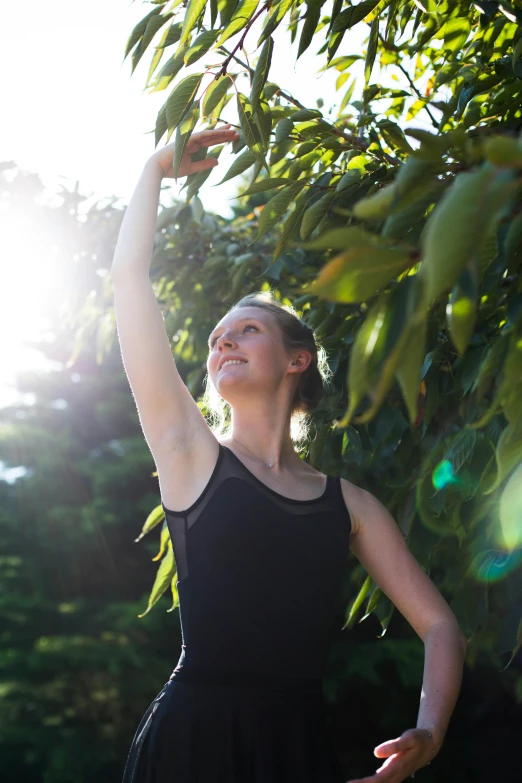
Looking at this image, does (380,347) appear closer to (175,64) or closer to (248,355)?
(175,64)

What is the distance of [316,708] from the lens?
142cm

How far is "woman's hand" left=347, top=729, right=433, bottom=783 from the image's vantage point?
3.88ft

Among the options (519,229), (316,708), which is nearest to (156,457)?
(316,708)

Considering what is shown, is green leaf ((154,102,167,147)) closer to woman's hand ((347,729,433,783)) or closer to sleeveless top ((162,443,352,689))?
sleeveless top ((162,443,352,689))

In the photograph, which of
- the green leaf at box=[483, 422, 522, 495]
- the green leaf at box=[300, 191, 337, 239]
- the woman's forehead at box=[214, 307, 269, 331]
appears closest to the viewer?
the green leaf at box=[483, 422, 522, 495]

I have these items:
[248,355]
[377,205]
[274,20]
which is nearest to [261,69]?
[274,20]

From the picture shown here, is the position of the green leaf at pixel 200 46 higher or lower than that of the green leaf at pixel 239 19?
lower

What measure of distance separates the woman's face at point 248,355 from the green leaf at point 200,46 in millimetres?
590

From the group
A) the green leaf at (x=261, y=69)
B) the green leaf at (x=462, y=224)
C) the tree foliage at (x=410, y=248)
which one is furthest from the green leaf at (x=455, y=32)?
the green leaf at (x=462, y=224)

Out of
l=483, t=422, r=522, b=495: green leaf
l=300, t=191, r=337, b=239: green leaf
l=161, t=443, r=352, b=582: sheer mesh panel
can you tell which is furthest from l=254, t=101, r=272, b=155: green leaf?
l=483, t=422, r=522, b=495: green leaf

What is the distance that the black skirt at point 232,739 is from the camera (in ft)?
4.29

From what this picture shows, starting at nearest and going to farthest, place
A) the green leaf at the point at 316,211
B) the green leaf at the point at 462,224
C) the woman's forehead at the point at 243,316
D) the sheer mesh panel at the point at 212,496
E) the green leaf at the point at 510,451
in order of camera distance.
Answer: the green leaf at the point at 462,224 → the green leaf at the point at 510,451 → the sheer mesh panel at the point at 212,496 → the green leaf at the point at 316,211 → the woman's forehead at the point at 243,316

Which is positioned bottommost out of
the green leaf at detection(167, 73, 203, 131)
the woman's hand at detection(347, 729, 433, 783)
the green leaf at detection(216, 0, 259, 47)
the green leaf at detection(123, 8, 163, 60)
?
the woman's hand at detection(347, 729, 433, 783)

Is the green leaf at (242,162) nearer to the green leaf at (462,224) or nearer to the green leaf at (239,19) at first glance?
the green leaf at (239,19)
